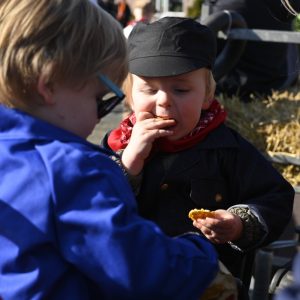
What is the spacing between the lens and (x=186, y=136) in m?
2.15

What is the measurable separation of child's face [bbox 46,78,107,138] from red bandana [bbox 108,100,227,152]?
716 millimetres

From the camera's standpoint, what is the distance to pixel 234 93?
15.7ft

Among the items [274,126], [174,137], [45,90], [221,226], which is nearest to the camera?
[45,90]

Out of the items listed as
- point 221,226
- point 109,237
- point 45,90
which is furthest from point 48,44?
point 221,226

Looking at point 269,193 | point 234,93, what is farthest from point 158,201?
point 234,93

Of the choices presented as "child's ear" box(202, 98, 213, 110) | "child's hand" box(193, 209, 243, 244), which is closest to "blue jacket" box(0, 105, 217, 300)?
"child's hand" box(193, 209, 243, 244)

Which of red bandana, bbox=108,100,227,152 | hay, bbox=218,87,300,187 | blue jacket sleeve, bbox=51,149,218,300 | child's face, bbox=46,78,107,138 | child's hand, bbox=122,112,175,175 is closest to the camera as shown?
blue jacket sleeve, bbox=51,149,218,300

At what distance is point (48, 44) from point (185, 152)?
88cm

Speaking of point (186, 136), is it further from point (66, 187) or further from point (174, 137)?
point (66, 187)

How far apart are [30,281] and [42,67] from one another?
1.50 feet

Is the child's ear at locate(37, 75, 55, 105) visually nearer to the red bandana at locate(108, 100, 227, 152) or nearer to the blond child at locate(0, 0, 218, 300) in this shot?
the blond child at locate(0, 0, 218, 300)

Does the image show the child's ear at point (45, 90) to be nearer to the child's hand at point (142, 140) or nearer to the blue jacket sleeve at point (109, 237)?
the blue jacket sleeve at point (109, 237)

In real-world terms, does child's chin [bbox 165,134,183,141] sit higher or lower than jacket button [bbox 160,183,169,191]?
higher

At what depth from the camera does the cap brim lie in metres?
2.05
